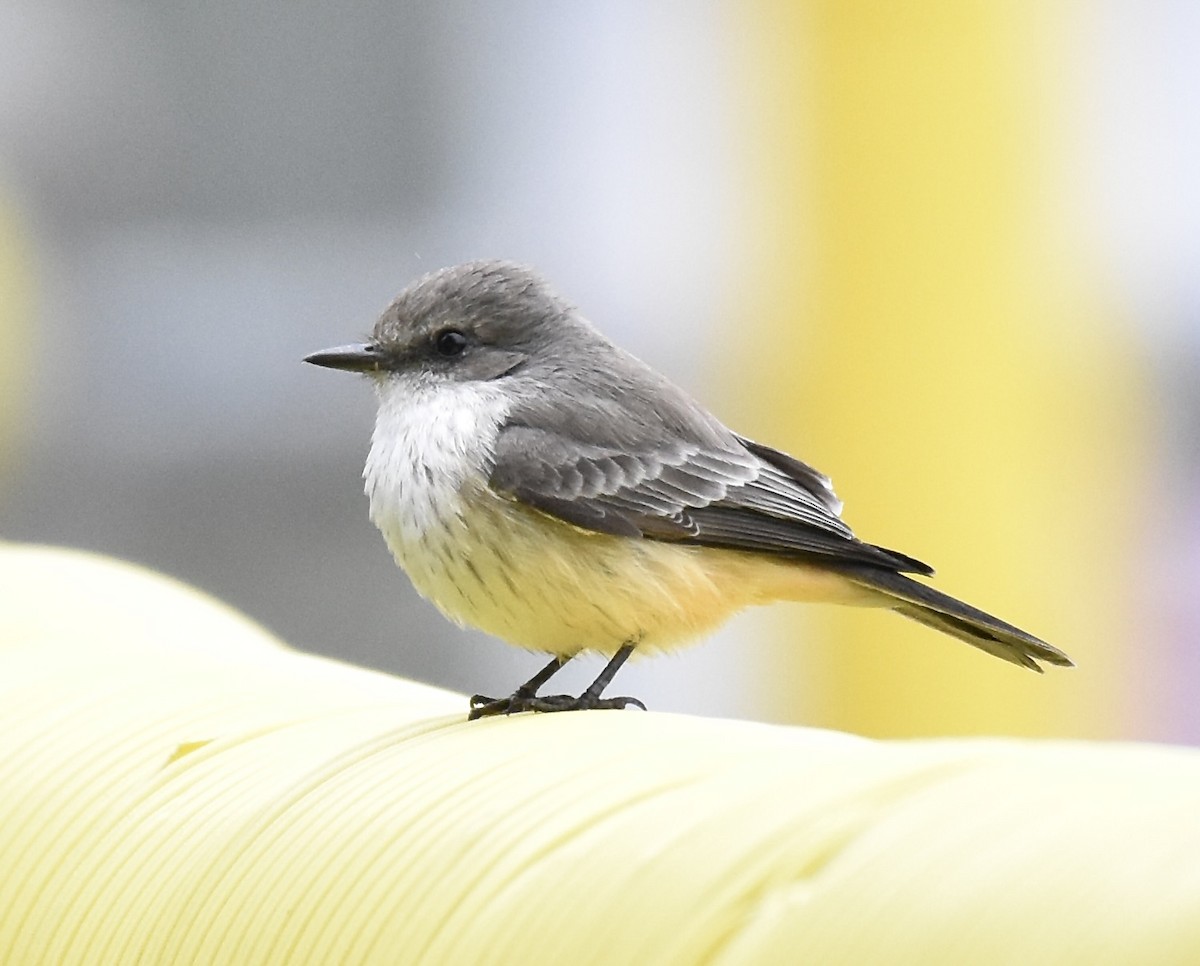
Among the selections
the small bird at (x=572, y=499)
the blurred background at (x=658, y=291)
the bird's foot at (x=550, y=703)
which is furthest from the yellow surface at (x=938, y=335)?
the bird's foot at (x=550, y=703)

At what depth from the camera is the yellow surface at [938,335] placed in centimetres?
277

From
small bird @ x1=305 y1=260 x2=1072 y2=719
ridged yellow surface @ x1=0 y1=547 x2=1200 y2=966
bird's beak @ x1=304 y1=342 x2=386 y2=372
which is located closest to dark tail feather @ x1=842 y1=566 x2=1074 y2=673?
small bird @ x1=305 y1=260 x2=1072 y2=719

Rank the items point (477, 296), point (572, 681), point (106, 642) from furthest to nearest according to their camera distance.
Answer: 1. point (572, 681)
2. point (477, 296)
3. point (106, 642)

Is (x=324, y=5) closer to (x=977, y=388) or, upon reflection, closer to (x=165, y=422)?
(x=165, y=422)

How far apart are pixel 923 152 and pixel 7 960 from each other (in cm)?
241

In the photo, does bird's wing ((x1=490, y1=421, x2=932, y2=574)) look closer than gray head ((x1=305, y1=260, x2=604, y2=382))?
Yes

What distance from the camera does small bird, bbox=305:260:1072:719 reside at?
4.00 feet

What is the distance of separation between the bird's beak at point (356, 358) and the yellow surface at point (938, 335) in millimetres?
1561

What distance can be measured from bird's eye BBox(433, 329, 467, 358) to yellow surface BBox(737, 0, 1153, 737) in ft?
4.93

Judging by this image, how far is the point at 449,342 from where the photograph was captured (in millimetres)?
1402

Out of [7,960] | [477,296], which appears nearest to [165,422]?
[477,296]

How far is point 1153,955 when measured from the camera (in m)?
0.35

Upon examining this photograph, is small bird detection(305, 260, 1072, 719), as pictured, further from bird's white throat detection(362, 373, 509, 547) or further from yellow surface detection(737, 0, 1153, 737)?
yellow surface detection(737, 0, 1153, 737)

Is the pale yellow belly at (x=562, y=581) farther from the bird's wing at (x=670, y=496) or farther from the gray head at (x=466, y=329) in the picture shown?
the gray head at (x=466, y=329)
